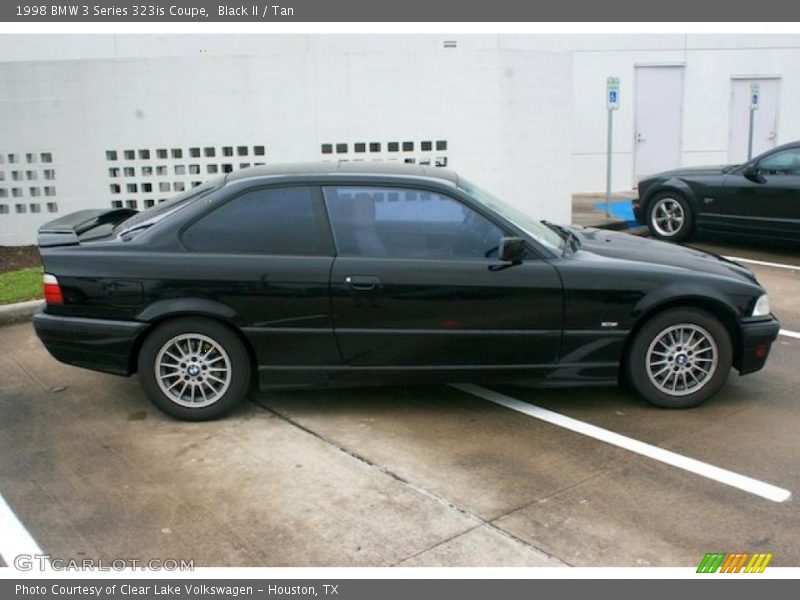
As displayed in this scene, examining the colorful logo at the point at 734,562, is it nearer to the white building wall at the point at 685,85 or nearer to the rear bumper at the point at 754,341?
the rear bumper at the point at 754,341

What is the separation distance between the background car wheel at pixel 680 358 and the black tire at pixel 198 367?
2470mm

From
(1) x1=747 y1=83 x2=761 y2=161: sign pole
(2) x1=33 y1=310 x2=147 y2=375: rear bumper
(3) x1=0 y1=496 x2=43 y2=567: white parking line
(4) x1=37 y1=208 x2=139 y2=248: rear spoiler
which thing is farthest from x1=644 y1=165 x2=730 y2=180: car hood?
(3) x1=0 y1=496 x2=43 y2=567: white parking line

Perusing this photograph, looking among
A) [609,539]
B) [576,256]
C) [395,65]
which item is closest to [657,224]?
[395,65]

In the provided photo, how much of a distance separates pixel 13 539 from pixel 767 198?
9081mm

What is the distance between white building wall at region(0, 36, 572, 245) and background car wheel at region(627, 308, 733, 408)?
20.9 ft

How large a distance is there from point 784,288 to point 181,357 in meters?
6.41

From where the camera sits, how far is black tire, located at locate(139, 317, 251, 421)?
480 cm

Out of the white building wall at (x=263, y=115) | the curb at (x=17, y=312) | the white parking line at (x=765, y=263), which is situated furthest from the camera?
the white building wall at (x=263, y=115)

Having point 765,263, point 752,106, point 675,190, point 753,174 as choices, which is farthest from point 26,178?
point 752,106

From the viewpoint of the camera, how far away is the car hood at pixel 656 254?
5.11 metres

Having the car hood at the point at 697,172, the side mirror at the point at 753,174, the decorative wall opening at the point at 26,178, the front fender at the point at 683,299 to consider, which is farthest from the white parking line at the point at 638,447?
the decorative wall opening at the point at 26,178

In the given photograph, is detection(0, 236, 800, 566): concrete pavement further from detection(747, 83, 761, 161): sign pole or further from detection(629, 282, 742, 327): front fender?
detection(747, 83, 761, 161): sign pole

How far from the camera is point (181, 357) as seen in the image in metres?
4.86

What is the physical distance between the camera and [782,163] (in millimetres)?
9719
